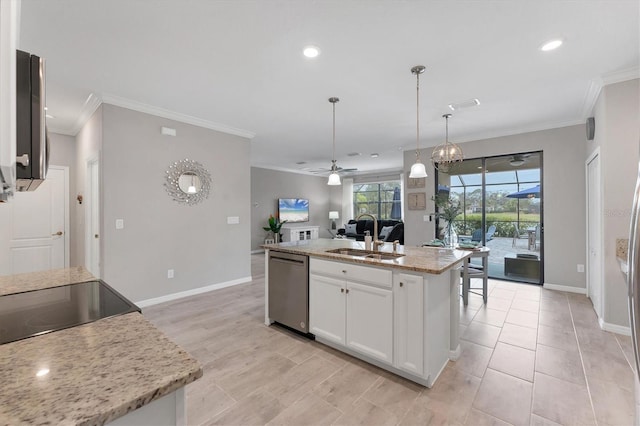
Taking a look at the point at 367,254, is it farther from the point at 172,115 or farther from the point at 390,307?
the point at 172,115

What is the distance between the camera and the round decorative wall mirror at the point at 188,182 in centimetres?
386

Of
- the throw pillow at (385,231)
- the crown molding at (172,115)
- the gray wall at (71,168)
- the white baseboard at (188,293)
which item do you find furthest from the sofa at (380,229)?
the gray wall at (71,168)

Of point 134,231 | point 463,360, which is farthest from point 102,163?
point 463,360

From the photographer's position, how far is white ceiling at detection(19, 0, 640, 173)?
6.31 feet

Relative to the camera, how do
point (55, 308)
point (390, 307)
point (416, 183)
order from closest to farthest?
point (55, 308) → point (390, 307) → point (416, 183)

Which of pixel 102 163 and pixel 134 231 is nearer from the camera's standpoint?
pixel 102 163

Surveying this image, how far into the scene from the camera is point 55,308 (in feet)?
3.65

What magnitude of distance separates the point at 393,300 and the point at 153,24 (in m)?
2.69

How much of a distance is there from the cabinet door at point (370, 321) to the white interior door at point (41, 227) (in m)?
4.94

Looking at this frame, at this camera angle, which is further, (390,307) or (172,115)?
(172,115)

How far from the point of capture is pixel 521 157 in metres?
4.79

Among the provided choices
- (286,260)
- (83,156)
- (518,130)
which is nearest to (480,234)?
(518,130)

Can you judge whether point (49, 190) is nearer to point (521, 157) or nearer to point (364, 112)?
point (364, 112)

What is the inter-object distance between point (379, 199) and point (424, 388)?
824 centimetres
